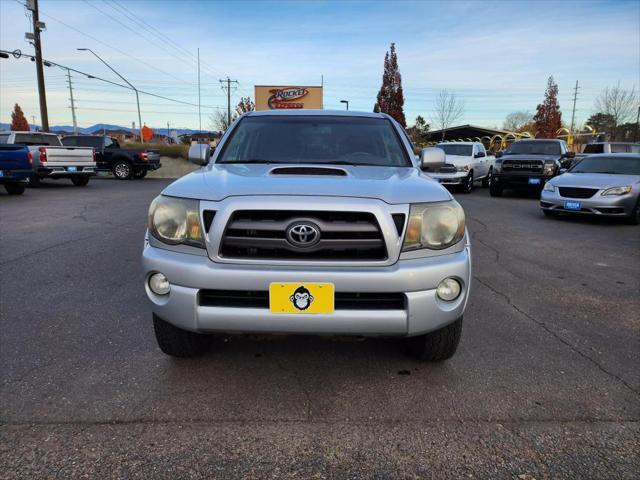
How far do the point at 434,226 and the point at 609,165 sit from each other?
981 cm

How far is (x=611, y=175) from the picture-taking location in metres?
9.81

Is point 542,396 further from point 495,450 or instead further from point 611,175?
point 611,175

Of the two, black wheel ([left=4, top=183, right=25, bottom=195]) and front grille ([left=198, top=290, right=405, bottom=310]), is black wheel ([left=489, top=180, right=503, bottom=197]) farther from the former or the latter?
black wheel ([left=4, top=183, right=25, bottom=195])

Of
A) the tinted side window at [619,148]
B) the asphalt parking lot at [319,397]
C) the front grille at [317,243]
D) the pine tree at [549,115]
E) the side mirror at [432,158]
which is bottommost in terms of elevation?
the asphalt parking lot at [319,397]

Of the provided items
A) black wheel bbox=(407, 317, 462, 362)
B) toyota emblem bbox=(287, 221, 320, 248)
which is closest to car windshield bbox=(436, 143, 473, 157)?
black wheel bbox=(407, 317, 462, 362)

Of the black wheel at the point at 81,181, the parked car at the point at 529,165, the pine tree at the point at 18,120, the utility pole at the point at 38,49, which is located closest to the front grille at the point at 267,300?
the parked car at the point at 529,165

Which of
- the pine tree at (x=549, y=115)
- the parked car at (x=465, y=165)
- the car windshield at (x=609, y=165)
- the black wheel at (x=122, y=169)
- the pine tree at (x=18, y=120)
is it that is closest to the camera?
the car windshield at (x=609, y=165)

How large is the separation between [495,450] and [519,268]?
398 cm

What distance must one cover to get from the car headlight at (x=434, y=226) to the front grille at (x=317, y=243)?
0.64ft

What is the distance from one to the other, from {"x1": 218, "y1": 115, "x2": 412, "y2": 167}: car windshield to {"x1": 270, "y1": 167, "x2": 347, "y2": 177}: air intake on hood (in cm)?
44

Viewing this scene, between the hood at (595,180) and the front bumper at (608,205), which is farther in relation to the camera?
the hood at (595,180)

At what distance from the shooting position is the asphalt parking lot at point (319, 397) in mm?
2129

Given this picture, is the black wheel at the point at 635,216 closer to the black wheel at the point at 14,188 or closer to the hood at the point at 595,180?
the hood at the point at 595,180

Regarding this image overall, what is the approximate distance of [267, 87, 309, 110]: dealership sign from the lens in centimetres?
3675
